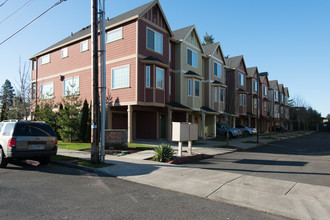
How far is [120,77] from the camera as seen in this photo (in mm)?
18125

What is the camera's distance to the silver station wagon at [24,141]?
8.48 metres

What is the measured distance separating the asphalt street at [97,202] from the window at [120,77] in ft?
36.1

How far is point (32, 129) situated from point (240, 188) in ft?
25.1

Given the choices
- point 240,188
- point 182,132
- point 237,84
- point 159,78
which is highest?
point 237,84

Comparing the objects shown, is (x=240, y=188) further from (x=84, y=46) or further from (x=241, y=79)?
(x=241, y=79)

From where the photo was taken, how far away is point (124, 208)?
5.01 m

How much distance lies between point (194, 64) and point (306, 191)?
62.9ft

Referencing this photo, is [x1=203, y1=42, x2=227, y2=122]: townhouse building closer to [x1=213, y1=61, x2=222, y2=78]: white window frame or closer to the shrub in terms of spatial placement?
[x1=213, y1=61, x2=222, y2=78]: white window frame

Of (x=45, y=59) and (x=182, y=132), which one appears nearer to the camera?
(x=182, y=132)

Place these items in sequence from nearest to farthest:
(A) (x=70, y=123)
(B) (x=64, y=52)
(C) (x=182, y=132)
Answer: (C) (x=182, y=132) < (A) (x=70, y=123) < (B) (x=64, y=52)

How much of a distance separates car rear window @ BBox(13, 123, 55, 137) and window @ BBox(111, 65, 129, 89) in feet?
28.7

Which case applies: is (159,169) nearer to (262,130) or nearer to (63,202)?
(63,202)

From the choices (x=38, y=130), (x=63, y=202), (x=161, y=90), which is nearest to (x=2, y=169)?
(x=38, y=130)

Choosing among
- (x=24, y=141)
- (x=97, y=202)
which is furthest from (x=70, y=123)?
(x=97, y=202)
